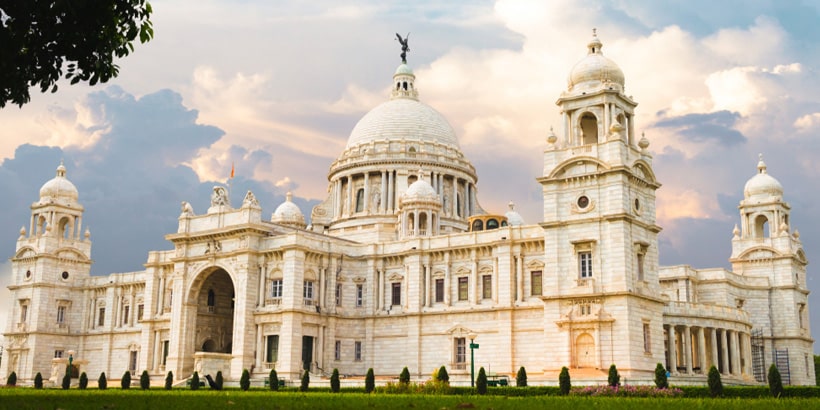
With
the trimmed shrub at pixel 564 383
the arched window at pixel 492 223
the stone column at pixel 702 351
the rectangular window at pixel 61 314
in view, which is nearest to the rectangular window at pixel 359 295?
the arched window at pixel 492 223

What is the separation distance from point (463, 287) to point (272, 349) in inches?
604

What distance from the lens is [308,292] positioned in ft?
235

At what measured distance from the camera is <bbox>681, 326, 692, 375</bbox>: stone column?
63584 mm

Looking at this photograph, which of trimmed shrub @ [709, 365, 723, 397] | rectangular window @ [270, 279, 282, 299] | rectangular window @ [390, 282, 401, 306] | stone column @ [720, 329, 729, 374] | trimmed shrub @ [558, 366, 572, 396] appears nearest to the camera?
trimmed shrub @ [709, 365, 723, 397]

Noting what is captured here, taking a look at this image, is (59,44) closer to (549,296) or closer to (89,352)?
(549,296)

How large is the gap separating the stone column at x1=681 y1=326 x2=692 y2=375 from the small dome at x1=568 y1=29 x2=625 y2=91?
17686 millimetres

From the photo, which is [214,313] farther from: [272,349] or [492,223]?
[492,223]

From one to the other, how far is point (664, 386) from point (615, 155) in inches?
723

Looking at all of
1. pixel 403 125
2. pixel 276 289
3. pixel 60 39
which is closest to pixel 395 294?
pixel 276 289

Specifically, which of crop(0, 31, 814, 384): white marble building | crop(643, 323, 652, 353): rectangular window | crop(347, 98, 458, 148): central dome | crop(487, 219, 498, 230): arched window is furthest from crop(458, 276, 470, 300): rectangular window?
crop(347, 98, 458, 148): central dome

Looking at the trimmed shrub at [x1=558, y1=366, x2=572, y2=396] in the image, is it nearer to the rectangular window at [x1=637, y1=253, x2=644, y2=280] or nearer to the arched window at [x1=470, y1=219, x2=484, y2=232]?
the rectangular window at [x1=637, y1=253, x2=644, y2=280]

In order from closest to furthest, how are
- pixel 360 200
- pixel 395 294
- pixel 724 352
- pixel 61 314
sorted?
pixel 724 352
pixel 395 294
pixel 61 314
pixel 360 200

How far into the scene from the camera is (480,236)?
230ft

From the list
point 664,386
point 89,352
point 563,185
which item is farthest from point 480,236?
point 89,352
